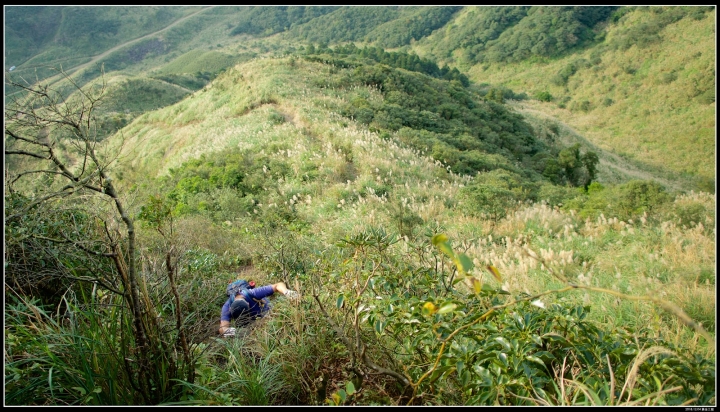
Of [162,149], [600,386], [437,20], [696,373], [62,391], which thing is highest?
[437,20]

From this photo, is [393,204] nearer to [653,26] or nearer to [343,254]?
[343,254]

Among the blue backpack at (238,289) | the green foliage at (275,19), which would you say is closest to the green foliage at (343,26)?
the green foliage at (275,19)

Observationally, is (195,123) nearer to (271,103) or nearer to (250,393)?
(271,103)

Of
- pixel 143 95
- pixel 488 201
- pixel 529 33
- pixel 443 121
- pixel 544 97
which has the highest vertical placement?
pixel 529 33

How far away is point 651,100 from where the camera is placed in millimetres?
31719

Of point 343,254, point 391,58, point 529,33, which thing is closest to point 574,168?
point 343,254

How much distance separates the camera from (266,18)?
10169 centimetres

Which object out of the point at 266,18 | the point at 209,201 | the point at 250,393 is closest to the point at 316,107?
the point at 209,201

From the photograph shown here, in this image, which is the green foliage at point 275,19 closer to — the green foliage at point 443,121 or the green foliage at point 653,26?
the green foliage at point 653,26

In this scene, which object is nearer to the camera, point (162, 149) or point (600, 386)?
point (600, 386)

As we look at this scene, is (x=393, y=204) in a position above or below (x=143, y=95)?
below

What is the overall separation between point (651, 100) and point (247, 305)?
38706 mm

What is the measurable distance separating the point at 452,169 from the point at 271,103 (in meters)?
9.57

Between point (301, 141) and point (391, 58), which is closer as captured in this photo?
point (301, 141)
